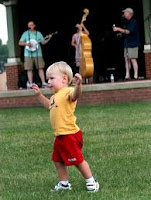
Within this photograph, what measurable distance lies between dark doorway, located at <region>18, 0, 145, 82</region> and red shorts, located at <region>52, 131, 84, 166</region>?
12440mm

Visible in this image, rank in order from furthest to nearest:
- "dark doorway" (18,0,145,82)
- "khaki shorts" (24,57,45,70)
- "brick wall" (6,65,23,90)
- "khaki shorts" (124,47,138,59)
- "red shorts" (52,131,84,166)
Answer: "dark doorway" (18,0,145,82), "brick wall" (6,65,23,90), "khaki shorts" (24,57,45,70), "khaki shorts" (124,47,138,59), "red shorts" (52,131,84,166)

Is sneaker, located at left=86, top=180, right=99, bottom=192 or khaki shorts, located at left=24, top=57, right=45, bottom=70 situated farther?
khaki shorts, located at left=24, top=57, right=45, bottom=70

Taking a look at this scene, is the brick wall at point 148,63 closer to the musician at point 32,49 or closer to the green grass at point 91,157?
the musician at point 32,49

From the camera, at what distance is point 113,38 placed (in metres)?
17.5

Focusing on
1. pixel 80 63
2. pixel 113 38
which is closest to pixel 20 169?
pixel 80 63

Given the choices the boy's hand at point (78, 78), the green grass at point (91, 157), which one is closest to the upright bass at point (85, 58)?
the green grass at point (91, 157)

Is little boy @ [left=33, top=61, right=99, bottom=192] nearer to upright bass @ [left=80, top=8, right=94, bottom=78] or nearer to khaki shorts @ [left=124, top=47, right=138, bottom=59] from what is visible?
khaki shorts @ [left=124, top=47, right=138, bottom=59]

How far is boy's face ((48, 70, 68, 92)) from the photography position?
16.0ft

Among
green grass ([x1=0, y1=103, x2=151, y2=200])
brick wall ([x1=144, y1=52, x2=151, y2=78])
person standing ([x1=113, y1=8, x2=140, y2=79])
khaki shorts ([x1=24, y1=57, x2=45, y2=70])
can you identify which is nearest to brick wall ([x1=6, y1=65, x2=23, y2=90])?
khaki shorts ([x1=24, y1=57, x2=45, y2=70])

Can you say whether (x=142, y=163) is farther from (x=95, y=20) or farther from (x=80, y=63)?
(x=95, y=20)

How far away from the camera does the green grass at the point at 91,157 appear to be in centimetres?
486

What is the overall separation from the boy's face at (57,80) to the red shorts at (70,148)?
438 millimetres

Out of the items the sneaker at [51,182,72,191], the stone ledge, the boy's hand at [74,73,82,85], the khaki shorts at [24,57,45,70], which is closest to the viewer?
the boy's hand at [74,73,82,85]

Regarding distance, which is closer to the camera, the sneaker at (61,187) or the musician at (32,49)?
the sneaker at (61,187)
